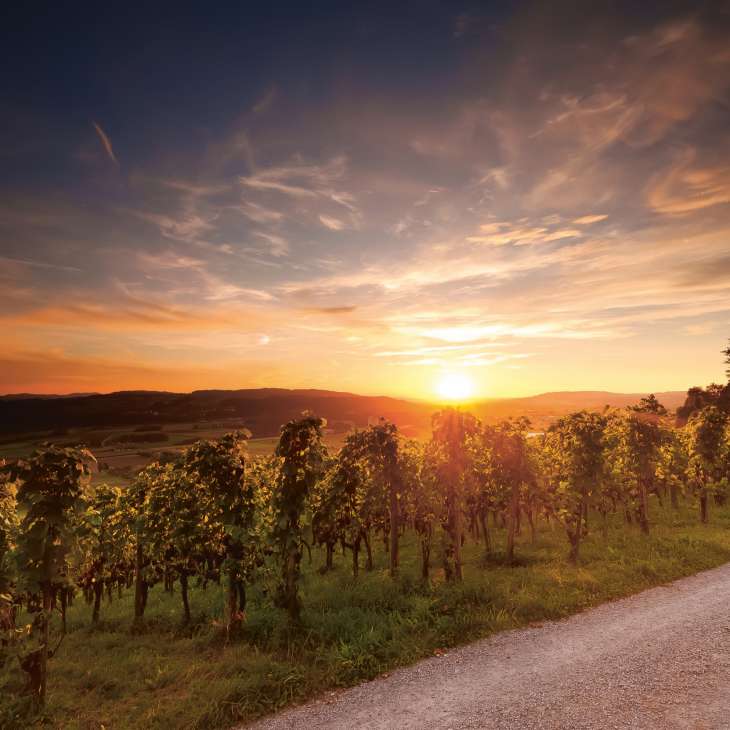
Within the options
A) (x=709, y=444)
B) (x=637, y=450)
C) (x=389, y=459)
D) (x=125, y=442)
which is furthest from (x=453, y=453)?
(x=125, y=442)

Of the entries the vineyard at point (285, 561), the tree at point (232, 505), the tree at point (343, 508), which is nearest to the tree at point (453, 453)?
the vineyard at point (285, 561)

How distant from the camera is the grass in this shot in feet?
40.4

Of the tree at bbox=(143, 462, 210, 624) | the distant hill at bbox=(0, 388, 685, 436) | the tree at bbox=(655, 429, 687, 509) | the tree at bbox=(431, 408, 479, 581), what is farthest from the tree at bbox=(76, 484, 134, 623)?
the distant hill at bbox=(0, 388, 685, 436)

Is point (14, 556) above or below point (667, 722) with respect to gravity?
above

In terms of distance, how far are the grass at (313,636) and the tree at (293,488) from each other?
6.31ft

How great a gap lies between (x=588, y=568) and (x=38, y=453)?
23.2 m

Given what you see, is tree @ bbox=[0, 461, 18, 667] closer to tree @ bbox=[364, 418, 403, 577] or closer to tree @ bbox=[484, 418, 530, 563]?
tree @ bbox=[364, 418, 403, 577]

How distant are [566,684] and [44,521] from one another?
15192 millimetres

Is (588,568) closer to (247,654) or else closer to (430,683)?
(430,683)

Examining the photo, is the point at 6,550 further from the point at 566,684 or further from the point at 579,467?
the point at 579,467

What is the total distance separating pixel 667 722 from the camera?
31.4ft

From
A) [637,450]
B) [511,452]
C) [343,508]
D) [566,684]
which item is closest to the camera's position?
[566,684]

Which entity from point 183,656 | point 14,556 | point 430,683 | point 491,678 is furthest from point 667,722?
point 14,556

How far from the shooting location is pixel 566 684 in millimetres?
11328
